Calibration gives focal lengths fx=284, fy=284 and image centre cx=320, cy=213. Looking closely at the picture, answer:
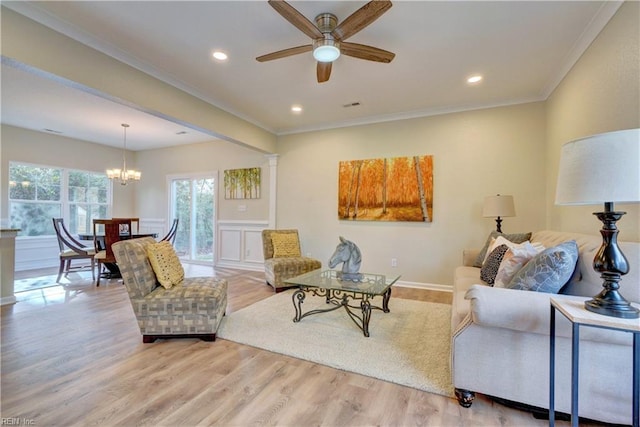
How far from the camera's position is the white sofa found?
1.40m

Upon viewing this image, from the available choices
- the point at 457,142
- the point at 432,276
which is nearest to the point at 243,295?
the point at 432,276

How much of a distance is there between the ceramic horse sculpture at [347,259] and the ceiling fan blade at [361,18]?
1.84m

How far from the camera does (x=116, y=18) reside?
2309 millimetres

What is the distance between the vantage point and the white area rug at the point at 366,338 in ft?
6.55

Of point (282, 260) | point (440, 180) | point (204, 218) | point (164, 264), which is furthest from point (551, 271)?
point (204, 218)

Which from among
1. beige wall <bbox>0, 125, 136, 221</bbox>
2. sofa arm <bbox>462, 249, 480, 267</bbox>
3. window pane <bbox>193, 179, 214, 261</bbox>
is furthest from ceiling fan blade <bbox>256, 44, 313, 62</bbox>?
beige wall <bbox>0, 125, 136, 221</bbox>

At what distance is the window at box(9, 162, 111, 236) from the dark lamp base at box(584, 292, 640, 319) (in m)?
8.10

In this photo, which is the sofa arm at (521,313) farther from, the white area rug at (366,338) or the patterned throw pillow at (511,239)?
the patterned throw pillow at (511,239)

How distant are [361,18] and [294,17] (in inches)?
18.0

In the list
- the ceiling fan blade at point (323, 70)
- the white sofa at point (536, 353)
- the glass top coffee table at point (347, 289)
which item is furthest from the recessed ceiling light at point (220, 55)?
the white sofa at point (536, 353)

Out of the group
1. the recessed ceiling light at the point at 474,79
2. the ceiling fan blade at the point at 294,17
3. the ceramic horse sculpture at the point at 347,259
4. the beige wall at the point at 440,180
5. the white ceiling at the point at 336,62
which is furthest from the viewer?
the beige wall at the point at 440,180

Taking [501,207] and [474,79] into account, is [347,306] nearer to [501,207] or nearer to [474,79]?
[501,207]

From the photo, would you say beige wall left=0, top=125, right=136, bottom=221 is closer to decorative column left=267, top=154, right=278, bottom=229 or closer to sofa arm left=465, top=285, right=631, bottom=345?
decorative column left=267, top=154, right=278, bottom=229

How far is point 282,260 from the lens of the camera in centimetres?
416
